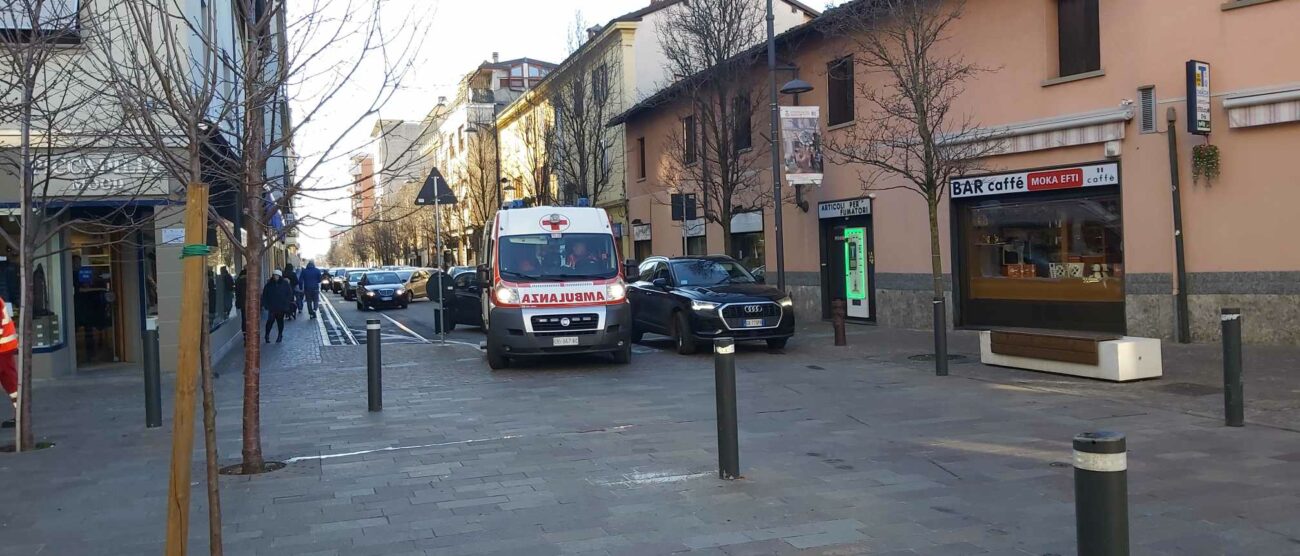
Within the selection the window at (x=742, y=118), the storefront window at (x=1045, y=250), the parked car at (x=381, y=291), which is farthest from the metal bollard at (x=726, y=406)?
the parked car at (x=381, y=291)

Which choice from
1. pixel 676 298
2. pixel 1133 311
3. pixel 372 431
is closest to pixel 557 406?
pixel 372 431

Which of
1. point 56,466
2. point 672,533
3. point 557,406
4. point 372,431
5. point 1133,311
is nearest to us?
point 672,533

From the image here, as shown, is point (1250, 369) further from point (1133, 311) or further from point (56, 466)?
point (56, 466)

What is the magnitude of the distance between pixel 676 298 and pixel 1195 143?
8.09 m

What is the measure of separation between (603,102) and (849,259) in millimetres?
15492

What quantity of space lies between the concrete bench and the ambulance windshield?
227 inches

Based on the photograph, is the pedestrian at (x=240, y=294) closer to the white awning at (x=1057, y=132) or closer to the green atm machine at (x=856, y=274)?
the green atm machine at (x=856, y=274)

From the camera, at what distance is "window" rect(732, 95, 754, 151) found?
24.6 meters

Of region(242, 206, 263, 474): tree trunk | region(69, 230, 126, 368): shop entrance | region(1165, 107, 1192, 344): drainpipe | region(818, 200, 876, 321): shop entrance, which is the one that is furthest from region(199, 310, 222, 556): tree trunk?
region(818, 200, 876, 321): shop entrance

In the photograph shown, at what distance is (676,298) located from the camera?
16.9 m

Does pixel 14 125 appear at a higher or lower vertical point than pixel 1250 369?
higher

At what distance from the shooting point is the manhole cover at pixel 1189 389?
35.4 feet

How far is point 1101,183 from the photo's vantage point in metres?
16.4

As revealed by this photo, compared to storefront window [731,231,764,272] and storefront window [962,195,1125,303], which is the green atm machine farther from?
storefront window [731,231,764,272]
